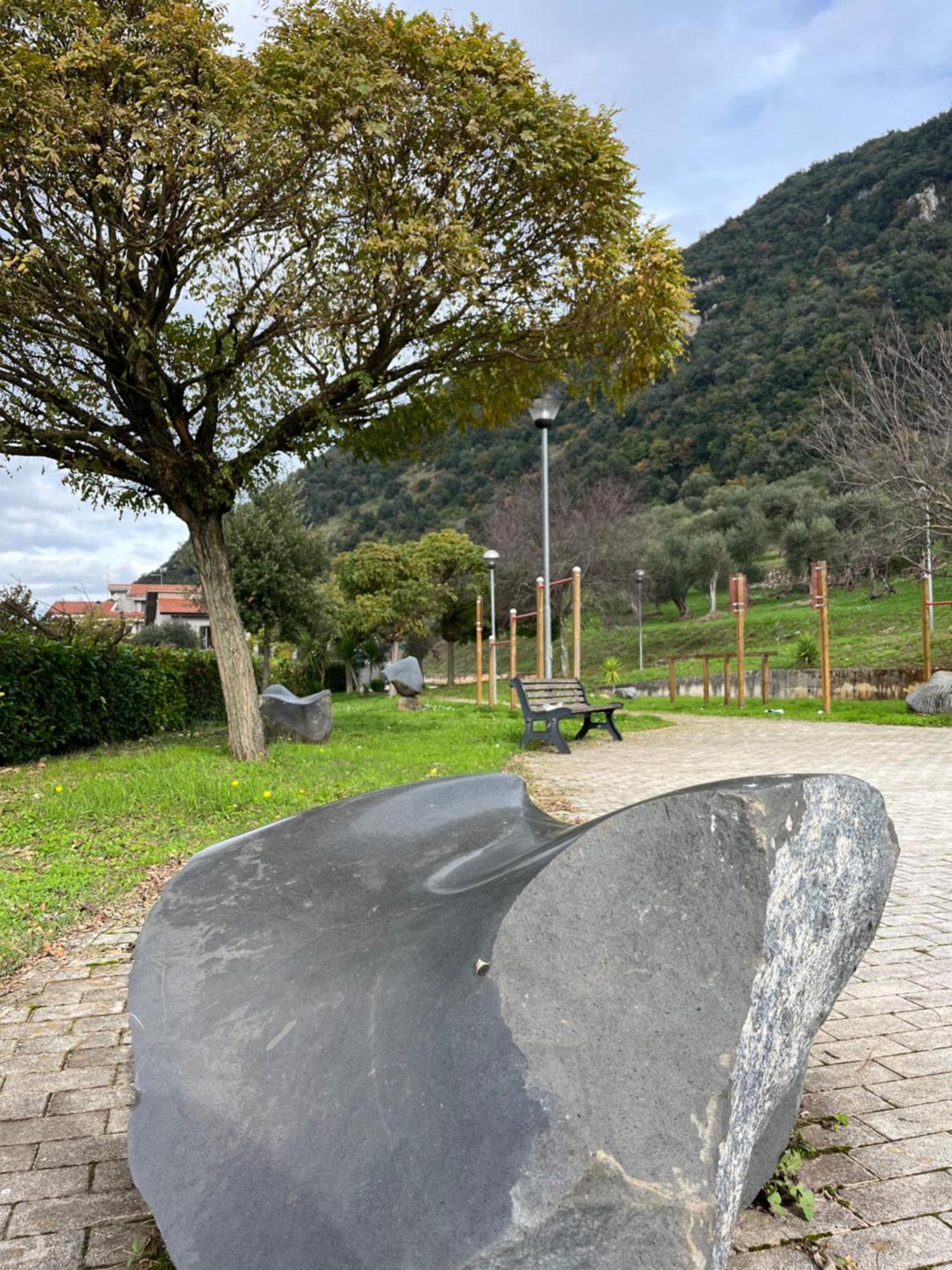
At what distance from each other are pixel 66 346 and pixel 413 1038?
31.7ft

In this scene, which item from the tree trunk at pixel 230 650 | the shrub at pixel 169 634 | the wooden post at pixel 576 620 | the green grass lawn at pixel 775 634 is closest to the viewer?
the tree trunk at pixel 230 650

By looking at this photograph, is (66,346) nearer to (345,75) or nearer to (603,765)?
(345,75)

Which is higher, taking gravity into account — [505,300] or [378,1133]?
[505,300]

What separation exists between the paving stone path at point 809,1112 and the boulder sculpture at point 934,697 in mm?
11871

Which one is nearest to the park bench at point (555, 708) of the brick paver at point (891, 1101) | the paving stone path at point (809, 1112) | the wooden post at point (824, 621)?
the brick paver at point (891, 1101)

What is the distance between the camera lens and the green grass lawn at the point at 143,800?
186 inches

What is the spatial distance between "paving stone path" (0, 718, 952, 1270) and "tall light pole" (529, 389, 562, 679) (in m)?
8.32

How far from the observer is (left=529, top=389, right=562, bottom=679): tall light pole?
11922 millimetres

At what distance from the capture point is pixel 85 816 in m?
6.58

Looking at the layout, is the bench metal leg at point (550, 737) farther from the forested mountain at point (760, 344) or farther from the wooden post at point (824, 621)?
the forested mountain at point (760, 344)

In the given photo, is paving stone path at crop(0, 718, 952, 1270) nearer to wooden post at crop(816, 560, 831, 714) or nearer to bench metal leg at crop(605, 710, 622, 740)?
bench metal leg at crop(605, 710, 622, 740)

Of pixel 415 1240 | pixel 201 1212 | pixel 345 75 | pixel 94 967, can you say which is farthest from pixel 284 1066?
pixel 345 75

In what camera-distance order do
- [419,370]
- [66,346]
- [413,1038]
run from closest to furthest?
[413,1038] → [66,346] → [419,370]

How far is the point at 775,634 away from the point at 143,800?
97.5 feet
